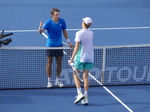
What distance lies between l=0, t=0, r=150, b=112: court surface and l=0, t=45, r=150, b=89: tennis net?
0.30m

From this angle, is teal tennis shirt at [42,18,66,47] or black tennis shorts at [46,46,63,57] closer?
teal tennis shirt at [42,18,66,47]

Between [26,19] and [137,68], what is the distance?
7.79 metres

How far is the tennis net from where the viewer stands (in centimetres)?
1020

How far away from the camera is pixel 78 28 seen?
1614 centimetres

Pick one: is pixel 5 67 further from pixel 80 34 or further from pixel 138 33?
pixel 138 33

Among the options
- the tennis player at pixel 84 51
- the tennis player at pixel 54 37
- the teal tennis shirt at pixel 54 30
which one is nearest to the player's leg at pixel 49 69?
the tennis player at pixel 54 37

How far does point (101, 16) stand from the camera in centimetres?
1819

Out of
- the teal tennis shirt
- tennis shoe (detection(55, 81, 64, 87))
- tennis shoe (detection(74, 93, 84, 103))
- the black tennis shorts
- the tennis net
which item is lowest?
tennis shoe (detection(74, 93, 84, 103))

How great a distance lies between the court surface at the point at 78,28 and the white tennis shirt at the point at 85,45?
3.40 ft

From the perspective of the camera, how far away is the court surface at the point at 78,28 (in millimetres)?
8930

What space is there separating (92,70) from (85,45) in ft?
5.72

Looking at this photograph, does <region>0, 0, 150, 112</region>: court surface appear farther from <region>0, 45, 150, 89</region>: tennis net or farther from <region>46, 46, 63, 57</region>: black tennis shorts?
<region>46, 46, 63, 57</region>: black tennis shorts

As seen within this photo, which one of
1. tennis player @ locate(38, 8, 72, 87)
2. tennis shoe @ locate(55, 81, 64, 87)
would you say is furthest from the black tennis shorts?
tennis shoe @ locate(55, 81, 64, 87)

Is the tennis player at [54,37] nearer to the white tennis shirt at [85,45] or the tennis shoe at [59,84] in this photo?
the tennis shoe at [59,84]
